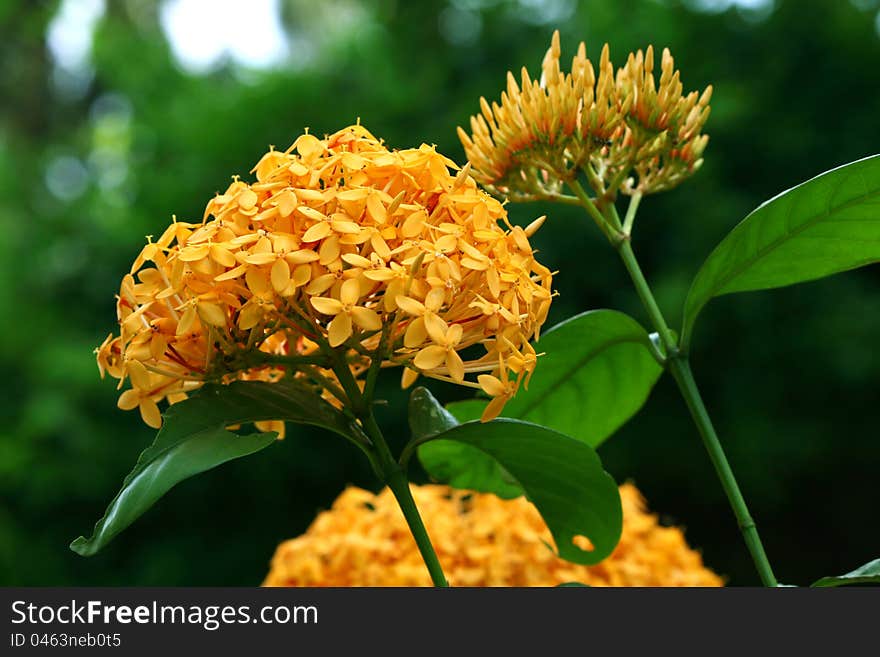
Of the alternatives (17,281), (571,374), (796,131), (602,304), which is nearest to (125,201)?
(17,281)

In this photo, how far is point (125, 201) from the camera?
4.77 meters

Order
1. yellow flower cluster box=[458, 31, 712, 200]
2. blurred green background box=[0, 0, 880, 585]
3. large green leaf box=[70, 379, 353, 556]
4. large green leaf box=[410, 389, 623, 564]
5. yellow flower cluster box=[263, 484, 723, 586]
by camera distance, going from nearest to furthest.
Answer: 1. large green leaf box=[70, 379, 353, 556]
2. large green leaf box=[410, 389, 623, 564]
3. yellow flower cluster box=[458, 31, 712, 200]
4. yellow flower cluster box=[263, 484, 723, 586]
5. blurred green background box=[0, 0, 880, 585]

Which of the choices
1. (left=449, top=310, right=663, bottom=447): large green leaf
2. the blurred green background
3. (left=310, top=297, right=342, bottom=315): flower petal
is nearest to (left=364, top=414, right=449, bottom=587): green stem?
(left=310, top=297, right=342, bottom=315): flower petal

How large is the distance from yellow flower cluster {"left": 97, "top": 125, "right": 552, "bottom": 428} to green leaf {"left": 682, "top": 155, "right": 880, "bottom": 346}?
0.55 ft

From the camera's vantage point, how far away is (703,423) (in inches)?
31.7

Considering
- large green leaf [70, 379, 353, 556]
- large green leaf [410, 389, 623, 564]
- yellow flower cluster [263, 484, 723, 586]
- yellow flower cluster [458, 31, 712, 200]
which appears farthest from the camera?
yellow flower cluster [263, 484, 723, 586]

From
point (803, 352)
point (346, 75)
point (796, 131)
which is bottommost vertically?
point (803, 352)

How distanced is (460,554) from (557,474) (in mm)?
591

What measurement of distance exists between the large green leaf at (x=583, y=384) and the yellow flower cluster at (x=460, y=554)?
32cm

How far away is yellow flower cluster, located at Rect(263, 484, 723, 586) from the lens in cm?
126

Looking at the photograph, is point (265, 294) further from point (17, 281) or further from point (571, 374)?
point (17, 281)

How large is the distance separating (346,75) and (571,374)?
12.8 ft

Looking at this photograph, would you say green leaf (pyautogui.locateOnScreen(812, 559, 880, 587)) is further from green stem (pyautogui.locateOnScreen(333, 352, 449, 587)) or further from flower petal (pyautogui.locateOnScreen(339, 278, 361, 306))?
flower petal (pyautogui.locateOnScreen(339, 278, 361, 306))

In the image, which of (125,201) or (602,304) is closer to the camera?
(602,304)
